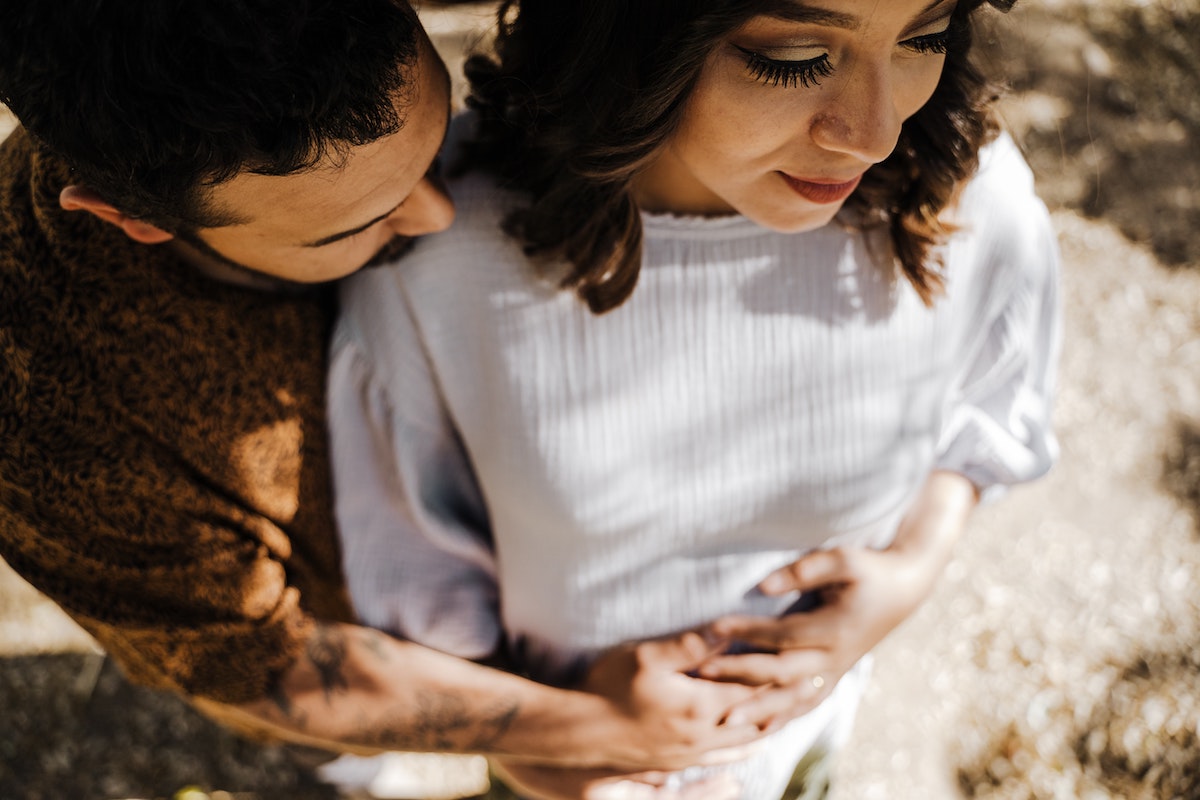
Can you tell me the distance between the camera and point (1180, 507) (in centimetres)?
304

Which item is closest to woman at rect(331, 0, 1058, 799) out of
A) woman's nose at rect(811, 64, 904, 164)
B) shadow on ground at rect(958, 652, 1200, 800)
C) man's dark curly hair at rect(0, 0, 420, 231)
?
woman's nose at rect(811, 64, 904, 164)

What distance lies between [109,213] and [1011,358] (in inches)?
57.8

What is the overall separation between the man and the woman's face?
353 millimetres

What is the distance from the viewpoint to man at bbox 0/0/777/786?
93cm

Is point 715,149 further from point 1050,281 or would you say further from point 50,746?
point 50,746

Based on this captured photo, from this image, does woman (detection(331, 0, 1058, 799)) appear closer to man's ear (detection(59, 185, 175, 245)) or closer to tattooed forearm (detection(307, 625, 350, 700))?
tattooed forearm (detection(307, 625, 350, 700))

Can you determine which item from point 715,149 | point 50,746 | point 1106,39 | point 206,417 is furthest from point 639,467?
point 1106,39

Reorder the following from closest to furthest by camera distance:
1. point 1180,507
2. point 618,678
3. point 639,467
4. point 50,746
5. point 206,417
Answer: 1. point 206,417
2. point 639,467
3. point 618,678
4. point 50,746
5. point 1180,507

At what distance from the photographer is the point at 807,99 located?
1087mm

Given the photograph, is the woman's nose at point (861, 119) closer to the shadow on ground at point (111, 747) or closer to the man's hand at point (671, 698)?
the man's hand at point (671, 698)

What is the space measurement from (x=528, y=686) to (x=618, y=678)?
16cm

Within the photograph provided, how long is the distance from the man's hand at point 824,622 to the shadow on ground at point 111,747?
1.74 meters

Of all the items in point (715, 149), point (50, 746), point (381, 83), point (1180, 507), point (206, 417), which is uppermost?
point (381, 83)

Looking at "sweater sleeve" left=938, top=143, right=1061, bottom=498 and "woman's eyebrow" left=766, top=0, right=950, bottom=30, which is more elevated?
"woman's eyebrow" left=766, top=0, right=950, bottom=30
